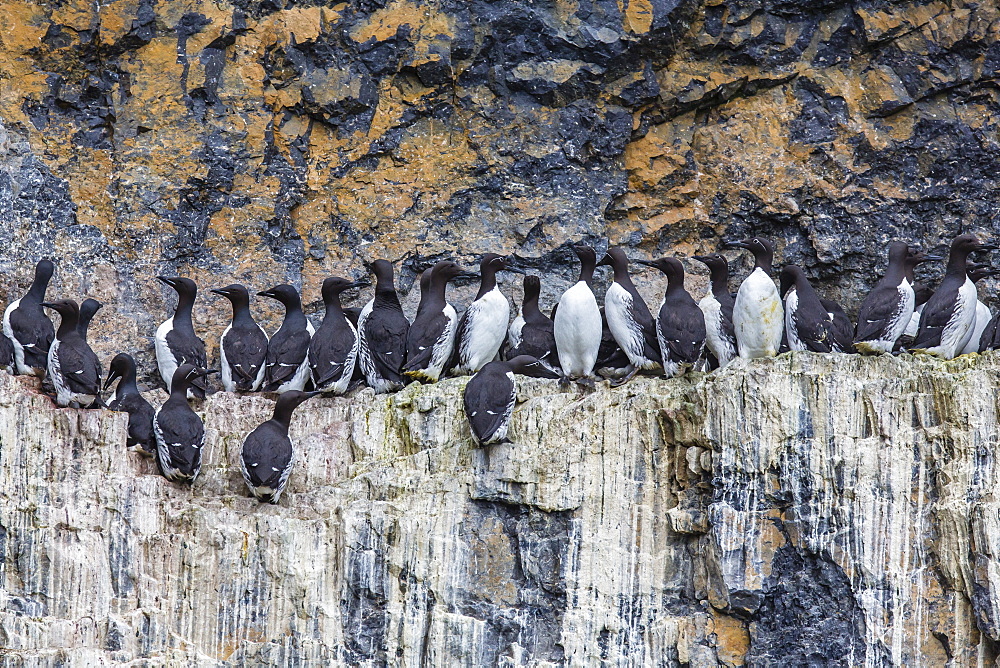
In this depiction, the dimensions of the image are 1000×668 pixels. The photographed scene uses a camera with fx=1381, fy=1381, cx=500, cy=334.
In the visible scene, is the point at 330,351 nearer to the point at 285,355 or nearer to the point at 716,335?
the point at 285,355

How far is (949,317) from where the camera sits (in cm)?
995

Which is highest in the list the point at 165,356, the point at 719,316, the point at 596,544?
the point at 719,316

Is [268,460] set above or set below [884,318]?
below

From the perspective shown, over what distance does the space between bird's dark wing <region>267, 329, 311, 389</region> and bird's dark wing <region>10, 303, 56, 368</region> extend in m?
1.70

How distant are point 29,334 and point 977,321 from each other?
7.47 metres

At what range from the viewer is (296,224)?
493 inches

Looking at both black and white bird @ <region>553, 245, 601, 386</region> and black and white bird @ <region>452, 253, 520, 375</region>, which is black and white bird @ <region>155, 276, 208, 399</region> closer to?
black and white bird @ <region>452, 253, 520, 375</region>

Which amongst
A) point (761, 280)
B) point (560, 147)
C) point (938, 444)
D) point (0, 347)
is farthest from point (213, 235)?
point (938, 444)

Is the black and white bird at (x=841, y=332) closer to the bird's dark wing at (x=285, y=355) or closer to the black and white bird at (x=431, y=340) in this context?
the black and white bird at (x=431, y=340)

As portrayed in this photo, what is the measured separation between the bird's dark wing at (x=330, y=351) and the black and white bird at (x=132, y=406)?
1.27 metres

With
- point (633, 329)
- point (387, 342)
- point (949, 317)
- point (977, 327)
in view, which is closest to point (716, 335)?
point (633, 329)

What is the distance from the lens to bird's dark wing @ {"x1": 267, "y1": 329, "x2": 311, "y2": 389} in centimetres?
1087

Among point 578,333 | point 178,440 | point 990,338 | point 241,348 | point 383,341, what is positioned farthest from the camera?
point 241,348

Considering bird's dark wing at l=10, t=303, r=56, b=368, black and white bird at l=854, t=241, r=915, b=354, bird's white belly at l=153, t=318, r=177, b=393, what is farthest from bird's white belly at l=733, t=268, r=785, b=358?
bird's dark wing at l=10, t=303, r=56, b=368
